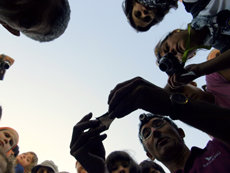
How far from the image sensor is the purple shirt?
1.65 metres

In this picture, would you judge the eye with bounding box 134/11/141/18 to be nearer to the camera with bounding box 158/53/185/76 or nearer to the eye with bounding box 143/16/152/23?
the eye with bounding box 143/16/152/23

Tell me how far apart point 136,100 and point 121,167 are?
222 cm

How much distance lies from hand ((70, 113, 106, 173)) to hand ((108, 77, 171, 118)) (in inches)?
7.4

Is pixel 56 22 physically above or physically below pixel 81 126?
above

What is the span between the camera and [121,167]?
3.17 metres

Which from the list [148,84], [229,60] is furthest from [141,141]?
[148,84]

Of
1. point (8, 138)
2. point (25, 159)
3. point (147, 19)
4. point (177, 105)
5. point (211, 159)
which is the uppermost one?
point (147, 19)

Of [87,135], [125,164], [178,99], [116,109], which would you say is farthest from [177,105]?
[125,164]

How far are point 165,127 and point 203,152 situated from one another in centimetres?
90

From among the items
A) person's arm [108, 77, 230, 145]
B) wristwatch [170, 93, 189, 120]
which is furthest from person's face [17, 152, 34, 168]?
wristwatch [170, 93, 189, 120]

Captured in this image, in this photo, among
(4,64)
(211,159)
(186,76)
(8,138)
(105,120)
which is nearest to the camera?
(105,120)

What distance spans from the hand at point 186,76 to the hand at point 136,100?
87 centimetres

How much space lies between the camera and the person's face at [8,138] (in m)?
4.29

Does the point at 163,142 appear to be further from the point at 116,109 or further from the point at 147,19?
the point at 147,19
